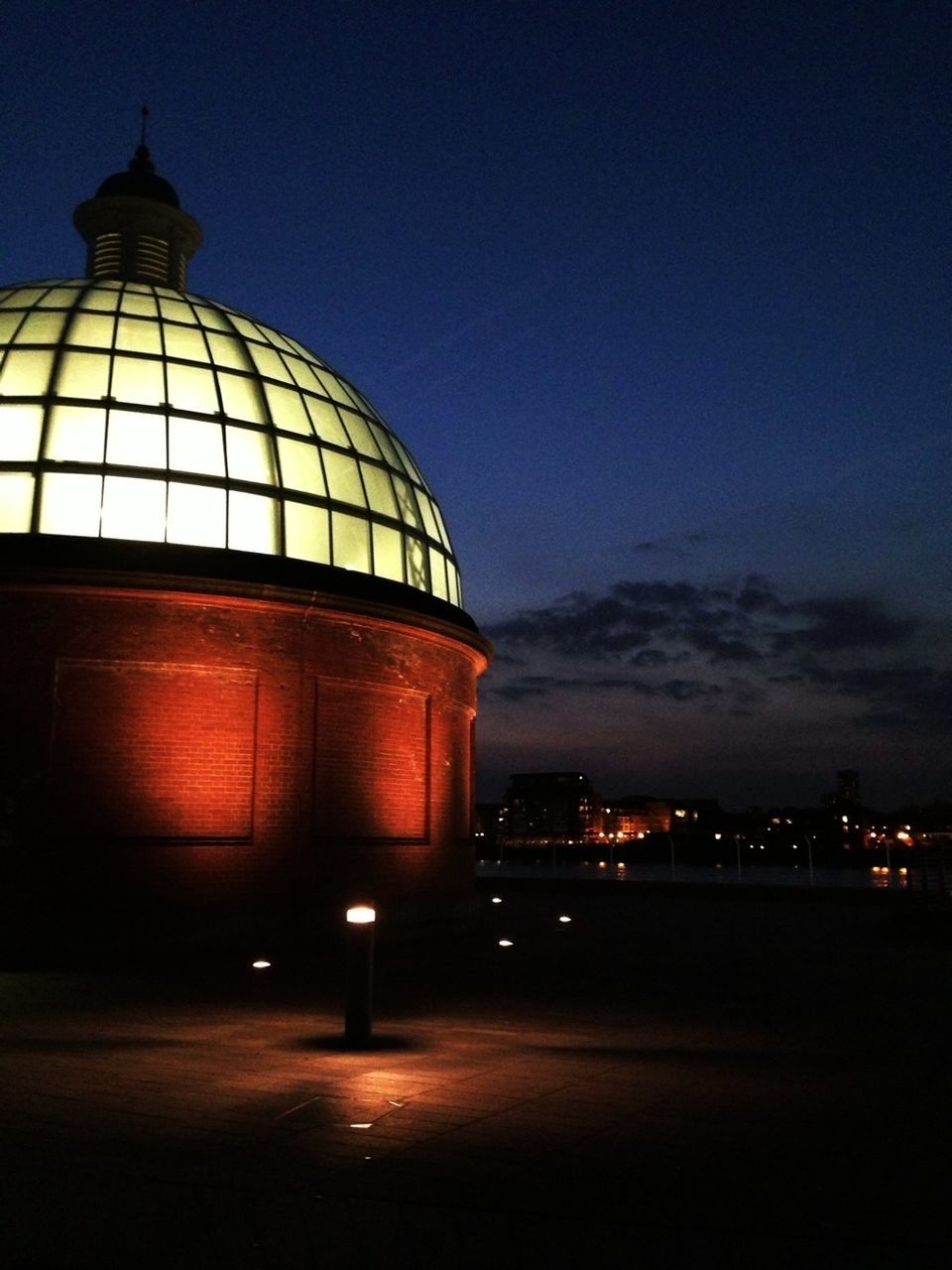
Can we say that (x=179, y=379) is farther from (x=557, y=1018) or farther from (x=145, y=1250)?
(x=145, y=1250)

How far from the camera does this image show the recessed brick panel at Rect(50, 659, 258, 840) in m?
16.1

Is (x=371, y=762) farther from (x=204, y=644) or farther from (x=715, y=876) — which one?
(x=715, y=876)

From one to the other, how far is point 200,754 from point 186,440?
5.13 meters

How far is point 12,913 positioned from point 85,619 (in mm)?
4162

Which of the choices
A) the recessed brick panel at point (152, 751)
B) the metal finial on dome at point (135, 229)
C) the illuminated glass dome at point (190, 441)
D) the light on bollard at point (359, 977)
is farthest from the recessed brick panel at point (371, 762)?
the metal finial on dome at point (135, 229)

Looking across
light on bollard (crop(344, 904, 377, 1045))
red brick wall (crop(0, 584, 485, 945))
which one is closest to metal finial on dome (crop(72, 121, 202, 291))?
red brick wall (crop(0, 584, 485, 945))

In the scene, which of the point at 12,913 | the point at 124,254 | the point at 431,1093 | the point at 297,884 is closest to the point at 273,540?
the point at 297,884

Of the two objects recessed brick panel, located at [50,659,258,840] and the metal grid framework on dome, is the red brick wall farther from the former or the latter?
the metal grid framework on dome

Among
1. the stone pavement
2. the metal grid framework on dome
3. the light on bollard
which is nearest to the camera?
the stone pavement

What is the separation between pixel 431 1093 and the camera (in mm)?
7477

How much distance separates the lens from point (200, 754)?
16.8m

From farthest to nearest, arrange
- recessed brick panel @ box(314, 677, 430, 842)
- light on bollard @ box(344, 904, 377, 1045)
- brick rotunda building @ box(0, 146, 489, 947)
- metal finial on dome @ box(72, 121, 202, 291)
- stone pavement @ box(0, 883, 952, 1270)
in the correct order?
1. metal finial on dome @ box(72, 121, 202, 291)
2. recessed brick panel @ box(314, 677, 430, 842)
3. brick rotunda building @ box(0, 146, 489, 947)
4. light on bollard @ box(344, 904, 377, 1045)
5. stone pavement @ box(0, 883, 952, 1270)

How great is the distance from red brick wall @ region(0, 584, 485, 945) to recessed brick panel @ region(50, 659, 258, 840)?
2cm

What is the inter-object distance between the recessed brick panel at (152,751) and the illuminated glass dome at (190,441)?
205 centimetres
